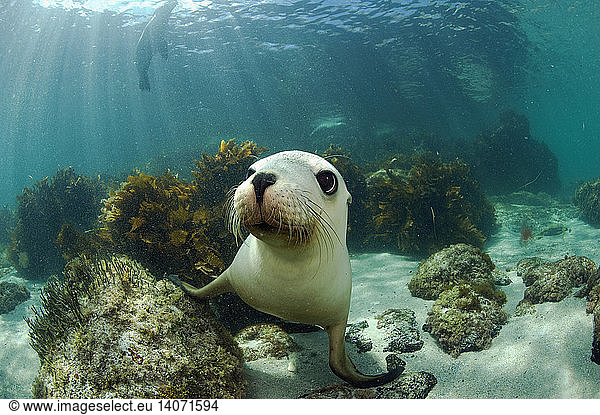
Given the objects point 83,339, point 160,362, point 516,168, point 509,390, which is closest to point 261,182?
point 160,362

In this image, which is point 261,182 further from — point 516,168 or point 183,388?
point 516,168

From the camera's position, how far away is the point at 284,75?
97.4ft

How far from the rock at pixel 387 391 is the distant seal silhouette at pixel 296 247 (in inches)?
1.8

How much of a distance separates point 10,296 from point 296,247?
708cm

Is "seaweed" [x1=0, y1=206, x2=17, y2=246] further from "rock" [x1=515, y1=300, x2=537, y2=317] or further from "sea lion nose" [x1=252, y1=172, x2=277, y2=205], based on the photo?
"rock" [x1=515, y1=300, x2=537, y2=317]

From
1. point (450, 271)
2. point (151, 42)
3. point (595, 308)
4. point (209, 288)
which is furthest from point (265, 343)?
point (151, 42)

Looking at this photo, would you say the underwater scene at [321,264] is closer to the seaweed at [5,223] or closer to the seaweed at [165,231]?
the seaweed at [165,231]

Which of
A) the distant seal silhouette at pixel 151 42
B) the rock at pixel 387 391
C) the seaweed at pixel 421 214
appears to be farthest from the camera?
the distant seal silhouette at pixel 151 42

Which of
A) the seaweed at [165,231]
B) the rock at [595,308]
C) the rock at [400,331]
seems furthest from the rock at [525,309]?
the seaweed at [165,231]

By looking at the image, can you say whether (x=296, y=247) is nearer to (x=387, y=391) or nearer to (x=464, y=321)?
(x=387, y=391)

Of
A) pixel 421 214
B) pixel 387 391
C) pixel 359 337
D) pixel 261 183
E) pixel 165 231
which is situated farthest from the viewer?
pixel 421 214

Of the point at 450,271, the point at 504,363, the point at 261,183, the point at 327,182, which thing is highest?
the point at 261,183

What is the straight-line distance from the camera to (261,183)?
158 centimetres

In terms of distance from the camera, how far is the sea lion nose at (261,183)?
157 centimetres
